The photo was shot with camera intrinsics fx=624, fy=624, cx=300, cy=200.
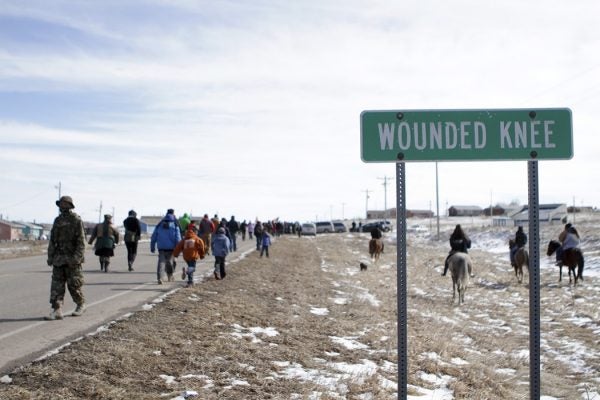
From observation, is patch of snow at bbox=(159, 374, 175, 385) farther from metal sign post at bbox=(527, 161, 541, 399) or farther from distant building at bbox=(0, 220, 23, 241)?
distant building at bbox=(0, 220, 23, 241)

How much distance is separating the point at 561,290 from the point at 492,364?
402 inches

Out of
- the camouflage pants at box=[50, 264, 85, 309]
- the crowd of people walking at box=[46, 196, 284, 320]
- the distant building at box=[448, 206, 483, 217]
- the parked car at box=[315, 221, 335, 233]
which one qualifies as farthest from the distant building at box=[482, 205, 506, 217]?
the camouflage pants at box=[50, 264, 85, 309]

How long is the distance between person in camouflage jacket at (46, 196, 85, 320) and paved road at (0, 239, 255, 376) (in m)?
0.47

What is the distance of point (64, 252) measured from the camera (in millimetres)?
9984

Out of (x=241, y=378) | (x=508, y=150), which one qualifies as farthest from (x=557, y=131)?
(x=241, y=378)

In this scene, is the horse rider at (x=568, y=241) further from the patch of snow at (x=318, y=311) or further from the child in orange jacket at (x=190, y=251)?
the child in orange jacket at (x=190, y=251)

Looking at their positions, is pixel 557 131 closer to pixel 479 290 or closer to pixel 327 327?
pixel 327 327

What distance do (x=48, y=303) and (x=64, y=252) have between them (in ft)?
8.38

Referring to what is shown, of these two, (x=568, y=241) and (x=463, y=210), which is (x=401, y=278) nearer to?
(x=568, y=241)

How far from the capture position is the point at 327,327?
419 inches

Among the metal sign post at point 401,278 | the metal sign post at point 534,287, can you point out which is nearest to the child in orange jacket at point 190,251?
the metal sign post at point 401,278

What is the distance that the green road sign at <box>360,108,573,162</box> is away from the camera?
4441 mm

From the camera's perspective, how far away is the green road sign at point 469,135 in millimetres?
4441

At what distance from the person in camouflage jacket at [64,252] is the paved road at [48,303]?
18.4 inches
